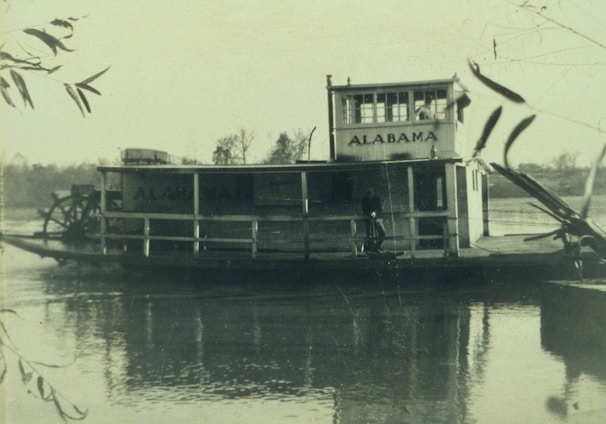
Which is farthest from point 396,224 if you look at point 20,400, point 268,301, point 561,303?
point 20,400

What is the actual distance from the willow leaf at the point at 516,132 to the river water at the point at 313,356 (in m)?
1.45

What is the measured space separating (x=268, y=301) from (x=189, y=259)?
3241 mm

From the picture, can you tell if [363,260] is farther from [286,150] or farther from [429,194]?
[286,150]

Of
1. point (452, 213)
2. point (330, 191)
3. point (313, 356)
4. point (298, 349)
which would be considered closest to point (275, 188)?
point (330, 191)

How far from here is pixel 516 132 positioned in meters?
1.46


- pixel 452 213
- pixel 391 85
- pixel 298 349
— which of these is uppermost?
pixel 391 85

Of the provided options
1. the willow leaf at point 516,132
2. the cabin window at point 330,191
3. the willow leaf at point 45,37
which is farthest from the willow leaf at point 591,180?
the cabin window at point 330,191

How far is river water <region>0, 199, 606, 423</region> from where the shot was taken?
5.63 m

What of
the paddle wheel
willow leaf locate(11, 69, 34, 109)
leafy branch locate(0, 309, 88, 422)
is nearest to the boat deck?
the paddle wheel

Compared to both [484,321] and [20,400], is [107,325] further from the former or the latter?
[484,321]

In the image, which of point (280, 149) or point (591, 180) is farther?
point (280, 149)

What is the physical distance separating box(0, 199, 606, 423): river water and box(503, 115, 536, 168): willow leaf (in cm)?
145

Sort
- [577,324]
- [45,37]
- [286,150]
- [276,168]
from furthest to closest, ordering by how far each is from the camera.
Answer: [286,150] → [276,168] → [577,324] → [45,37]

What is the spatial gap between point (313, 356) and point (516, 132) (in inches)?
257
